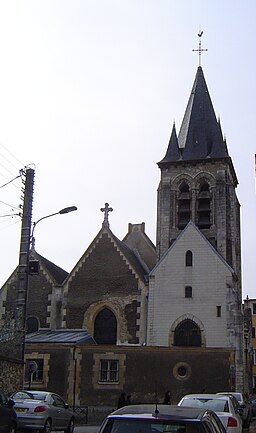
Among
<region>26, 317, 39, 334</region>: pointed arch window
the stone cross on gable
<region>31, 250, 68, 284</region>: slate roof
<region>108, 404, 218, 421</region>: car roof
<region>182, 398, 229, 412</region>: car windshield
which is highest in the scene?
the stone cross on gable

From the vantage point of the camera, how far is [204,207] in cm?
4059

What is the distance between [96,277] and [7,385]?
59.2 ft

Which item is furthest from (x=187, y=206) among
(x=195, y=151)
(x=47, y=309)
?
(x=47, y=309)

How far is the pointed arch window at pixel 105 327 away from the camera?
121 feet

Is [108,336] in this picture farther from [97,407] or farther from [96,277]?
[97,407]

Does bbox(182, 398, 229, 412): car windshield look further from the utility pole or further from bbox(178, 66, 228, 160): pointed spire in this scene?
bbox(178, 66, 228, 160): pointed spire

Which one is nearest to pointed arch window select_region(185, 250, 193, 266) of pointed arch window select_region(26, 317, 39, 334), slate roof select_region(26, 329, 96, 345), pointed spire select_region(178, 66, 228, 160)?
slate roof select_region(26, 329, 96, 345)

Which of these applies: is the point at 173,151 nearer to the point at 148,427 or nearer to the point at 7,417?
the point at 7,417

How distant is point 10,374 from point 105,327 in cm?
1685

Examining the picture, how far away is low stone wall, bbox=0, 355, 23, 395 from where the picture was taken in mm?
19969

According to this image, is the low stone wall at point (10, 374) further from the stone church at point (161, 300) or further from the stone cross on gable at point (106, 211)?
the stone cross on gable at point (106, 211)

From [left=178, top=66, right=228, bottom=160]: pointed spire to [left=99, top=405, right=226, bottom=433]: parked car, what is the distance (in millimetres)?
35298

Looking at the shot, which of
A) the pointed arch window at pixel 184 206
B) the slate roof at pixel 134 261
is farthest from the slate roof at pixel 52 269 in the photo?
the pointed arch window at pixel 184 206

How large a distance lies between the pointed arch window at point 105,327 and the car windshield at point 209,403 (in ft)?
72.0
